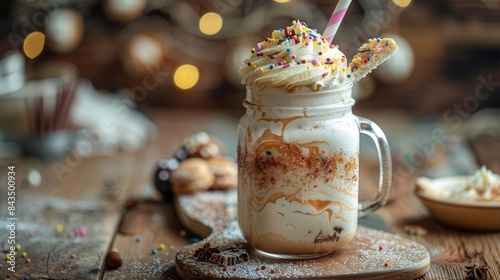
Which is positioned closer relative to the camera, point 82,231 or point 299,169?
point 299,169

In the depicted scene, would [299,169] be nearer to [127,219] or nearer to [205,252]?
[205,252]

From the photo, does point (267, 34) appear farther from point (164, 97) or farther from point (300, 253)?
point (300, 253)

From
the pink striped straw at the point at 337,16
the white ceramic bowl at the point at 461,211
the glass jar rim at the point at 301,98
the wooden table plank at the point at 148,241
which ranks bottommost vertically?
the wooden table plank at the point at 148,241

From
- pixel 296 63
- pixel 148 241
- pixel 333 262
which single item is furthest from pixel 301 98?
pixel 148 241

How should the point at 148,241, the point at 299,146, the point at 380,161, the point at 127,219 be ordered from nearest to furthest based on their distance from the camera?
the point at 299,146 < the point at 380,161 < the point at 148,241 < the point at 127,219

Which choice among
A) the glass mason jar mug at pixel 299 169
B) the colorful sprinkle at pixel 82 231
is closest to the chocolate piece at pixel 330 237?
the glass mason jar mug at pixel 299 169

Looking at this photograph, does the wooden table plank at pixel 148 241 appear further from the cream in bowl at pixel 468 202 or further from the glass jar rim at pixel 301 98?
the cream in bowl at pixel 468 202

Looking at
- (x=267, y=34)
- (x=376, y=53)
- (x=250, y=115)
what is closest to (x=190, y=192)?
(x=250, y=115)
